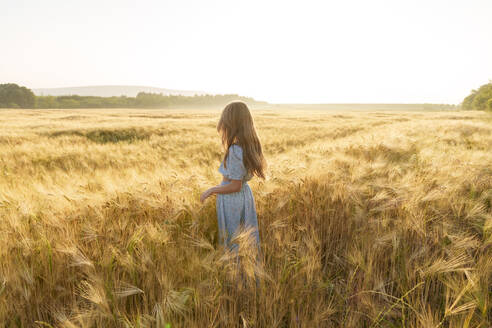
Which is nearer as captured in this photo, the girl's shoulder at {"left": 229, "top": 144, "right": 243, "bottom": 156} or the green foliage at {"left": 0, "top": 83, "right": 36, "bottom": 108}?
the girl's shoulder at {"left": 229, "top": 144, "right": 243, "bottom": 156}

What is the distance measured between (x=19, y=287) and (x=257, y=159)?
59.6 inches

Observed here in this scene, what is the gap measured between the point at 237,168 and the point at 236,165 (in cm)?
2

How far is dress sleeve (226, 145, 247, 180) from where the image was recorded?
1.87 metres

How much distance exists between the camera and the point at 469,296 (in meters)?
1.07

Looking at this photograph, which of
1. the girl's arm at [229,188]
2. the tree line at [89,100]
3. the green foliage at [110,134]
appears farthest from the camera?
the tree line at [89,100]

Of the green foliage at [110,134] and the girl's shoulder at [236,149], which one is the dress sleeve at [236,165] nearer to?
the girl's shoulder at [236,149]

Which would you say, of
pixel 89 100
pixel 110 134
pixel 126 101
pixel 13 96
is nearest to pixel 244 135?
pixel 110 134

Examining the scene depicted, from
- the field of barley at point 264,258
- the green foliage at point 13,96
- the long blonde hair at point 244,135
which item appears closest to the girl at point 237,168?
the long blonde hair at point 244,135

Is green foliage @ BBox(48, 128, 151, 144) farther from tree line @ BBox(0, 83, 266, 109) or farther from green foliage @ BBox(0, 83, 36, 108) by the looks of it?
green foliage @ BBox(0, 83, 36, 108)

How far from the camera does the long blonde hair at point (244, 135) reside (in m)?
1.95

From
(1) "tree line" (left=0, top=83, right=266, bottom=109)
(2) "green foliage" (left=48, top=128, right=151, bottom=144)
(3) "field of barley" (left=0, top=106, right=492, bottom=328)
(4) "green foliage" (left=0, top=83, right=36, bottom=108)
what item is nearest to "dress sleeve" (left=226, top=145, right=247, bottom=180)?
(3) "field of barley" (left=0, top=106, right=492, bottom=328)

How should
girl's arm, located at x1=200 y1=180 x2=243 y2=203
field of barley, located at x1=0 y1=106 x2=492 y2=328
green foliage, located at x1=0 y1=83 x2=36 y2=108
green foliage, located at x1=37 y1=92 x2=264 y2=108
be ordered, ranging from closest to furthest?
field of barley, located at x1=0 y1=106 x2=492 y2=328, girl's arm, located at x1=200 y1=180 x2=243 y2=203, green foliage, located at x1=0 y1=83 x2=36 y2=108, green foliage, located at x1=37 y1=92 x2=264 y2=108

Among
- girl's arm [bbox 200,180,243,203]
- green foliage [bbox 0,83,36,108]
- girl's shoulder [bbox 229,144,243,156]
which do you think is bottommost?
girl's arm [bbox 200,180,243,203]

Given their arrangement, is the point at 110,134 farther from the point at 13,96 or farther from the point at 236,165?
the point at 13,96
